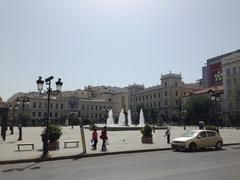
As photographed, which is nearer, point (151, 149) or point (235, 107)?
point (151, 149)

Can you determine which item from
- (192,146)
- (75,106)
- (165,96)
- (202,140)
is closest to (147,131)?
(202,140)

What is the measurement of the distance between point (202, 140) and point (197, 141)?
21.4 inches

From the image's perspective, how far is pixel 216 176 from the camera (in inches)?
424

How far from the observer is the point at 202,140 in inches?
862

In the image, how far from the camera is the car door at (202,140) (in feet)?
71.2

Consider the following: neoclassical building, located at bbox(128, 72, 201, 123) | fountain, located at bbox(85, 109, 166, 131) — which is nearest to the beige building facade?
neoclassical building, located at bbox(128, 72, 201, 123)

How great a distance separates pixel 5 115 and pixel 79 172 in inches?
749

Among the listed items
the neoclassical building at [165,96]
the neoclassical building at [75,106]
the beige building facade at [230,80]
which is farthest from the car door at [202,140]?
Result: the neoclassical building at [75,106]

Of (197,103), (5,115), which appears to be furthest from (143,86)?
(5,115)

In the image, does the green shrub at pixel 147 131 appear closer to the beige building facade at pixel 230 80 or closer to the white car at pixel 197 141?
the white car at pixel 197 141

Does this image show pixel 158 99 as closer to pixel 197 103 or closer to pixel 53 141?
pixel 197 103

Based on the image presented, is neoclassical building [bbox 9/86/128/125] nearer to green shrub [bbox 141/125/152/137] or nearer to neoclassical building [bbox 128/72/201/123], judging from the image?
neoclassical building [bbox 128/72/201/123]

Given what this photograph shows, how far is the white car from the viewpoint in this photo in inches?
832

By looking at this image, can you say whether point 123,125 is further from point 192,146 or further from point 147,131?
point 192,146
